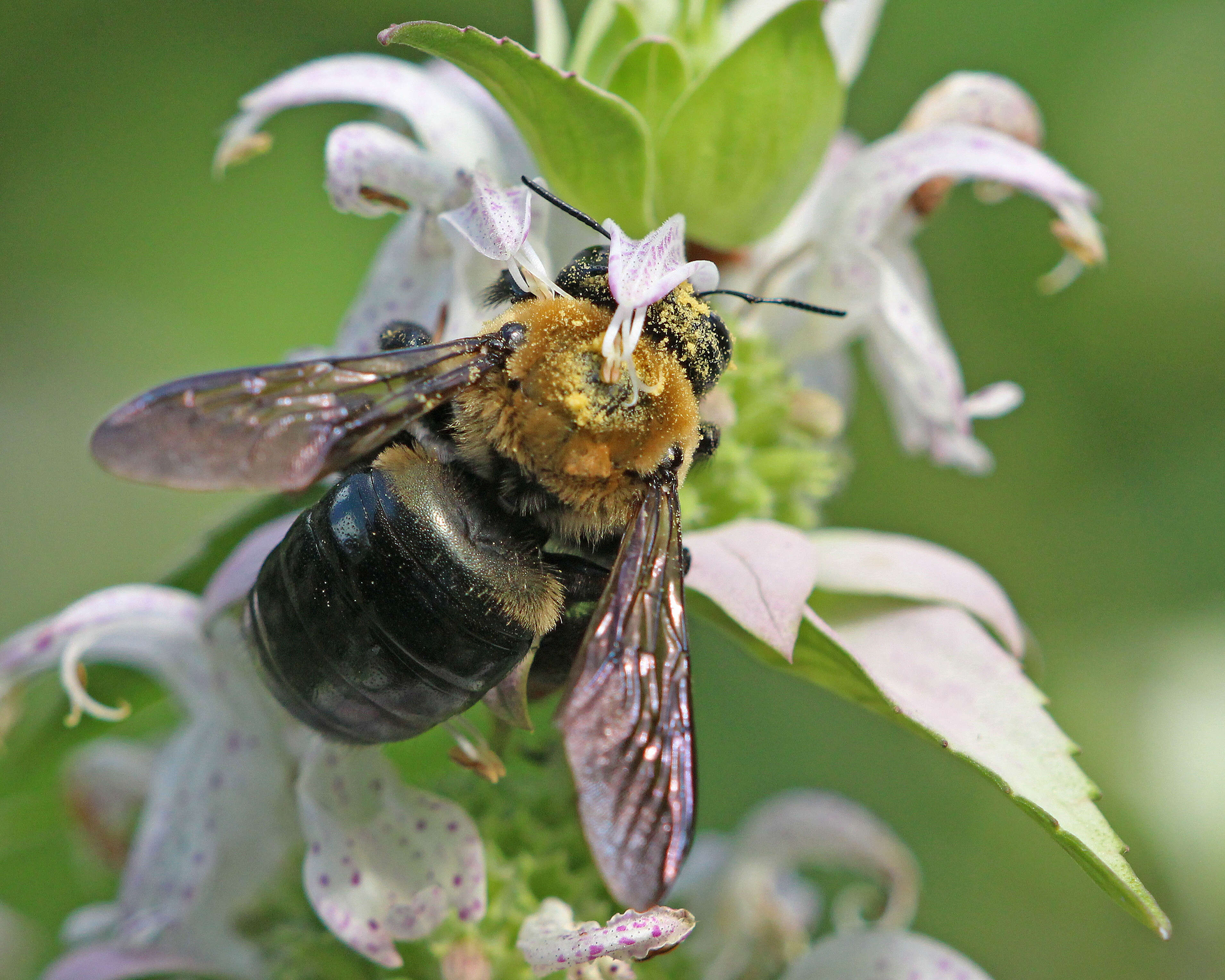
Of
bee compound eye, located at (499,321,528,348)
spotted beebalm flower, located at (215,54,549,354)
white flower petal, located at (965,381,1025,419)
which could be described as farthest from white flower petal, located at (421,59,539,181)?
white flower petal, located at (965,381,1025,419)

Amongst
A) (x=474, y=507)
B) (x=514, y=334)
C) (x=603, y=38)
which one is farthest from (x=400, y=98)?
(x=474, y=507)

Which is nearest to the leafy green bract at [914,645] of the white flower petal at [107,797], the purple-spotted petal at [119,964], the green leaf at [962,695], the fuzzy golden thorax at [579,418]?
the green leaf at [962,695]

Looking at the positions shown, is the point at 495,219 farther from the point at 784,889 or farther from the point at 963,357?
the point at 963,357

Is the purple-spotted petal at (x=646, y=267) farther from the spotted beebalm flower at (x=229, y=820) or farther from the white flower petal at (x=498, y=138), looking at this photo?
the spotted beebalm flower at (x=229, y=820)

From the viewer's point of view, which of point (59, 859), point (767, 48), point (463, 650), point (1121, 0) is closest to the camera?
point (463, 650)

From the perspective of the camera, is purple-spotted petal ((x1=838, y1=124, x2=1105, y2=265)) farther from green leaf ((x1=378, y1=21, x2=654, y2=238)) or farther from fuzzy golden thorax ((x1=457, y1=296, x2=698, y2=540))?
fuzzy golden thorax ((x1=457, y1=296, x2=698, y2=540))

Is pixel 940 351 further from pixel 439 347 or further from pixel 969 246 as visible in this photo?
pixel 969 246

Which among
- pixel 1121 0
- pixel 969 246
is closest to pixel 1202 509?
pixel 969 246
